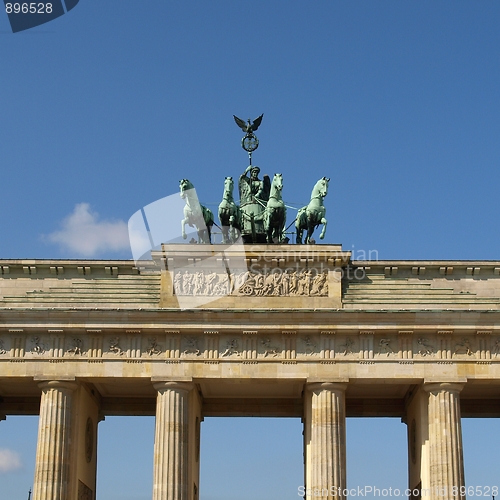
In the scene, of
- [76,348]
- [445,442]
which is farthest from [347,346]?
[76,348]

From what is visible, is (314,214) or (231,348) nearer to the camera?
(231,348)

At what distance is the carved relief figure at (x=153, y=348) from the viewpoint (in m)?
42.0

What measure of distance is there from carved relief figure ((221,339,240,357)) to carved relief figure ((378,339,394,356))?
224 inches

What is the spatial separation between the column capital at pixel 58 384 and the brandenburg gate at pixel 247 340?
5 cm

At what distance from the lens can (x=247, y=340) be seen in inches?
1661

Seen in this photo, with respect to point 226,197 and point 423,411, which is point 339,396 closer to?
point 423,411

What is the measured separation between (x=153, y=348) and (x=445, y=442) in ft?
39.3

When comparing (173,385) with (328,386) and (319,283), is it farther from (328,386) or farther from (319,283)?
(319,283)

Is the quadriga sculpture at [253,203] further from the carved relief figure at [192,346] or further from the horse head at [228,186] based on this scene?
the carved relief figure at [192,346]

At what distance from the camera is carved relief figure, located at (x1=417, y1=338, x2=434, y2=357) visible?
42000 millimetres

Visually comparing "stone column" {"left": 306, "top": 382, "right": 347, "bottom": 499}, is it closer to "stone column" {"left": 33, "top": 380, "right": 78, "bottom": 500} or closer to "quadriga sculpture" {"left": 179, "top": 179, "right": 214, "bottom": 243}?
"quadriga sculpture" {"left": 179, "top": 179, "right": 214, "bottom": 243}

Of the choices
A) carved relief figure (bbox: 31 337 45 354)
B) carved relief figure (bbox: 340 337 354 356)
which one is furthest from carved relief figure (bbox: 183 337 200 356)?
carved relief figure (bbox: 340 337 354 356)

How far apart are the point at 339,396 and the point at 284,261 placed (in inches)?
232

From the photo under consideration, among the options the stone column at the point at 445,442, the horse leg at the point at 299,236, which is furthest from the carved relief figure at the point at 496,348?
the horse leg at the point at 299,236
